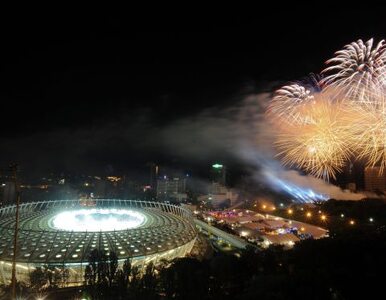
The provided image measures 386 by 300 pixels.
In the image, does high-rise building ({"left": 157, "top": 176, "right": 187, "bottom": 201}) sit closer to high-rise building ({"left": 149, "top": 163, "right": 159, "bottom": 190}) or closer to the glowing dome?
high-rise building ({"left": 149, "top": 163, "right": 159, "bottom": 190})

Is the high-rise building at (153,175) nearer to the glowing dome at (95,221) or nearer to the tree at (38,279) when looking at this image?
the glowing dome at (95,221)

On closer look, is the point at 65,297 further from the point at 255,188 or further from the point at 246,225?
the point at 255,188

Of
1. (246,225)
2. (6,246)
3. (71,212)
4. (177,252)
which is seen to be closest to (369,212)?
(246,225)

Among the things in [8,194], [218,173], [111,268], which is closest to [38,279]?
[111,268]

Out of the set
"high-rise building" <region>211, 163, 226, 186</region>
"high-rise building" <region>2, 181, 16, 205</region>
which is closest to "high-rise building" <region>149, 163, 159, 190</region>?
"high-rise building" <region>211, 163, 226, 186</region>

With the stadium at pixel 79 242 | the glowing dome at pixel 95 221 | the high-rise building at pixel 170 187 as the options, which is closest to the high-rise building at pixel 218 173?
the high-rise building at pixel 170 187
